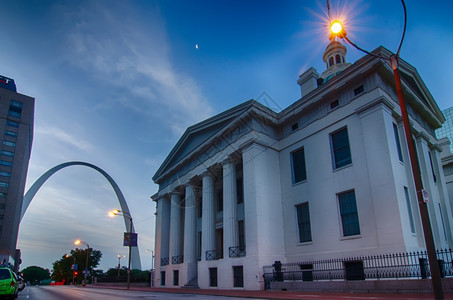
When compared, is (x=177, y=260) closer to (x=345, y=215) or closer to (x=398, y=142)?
(x=345, y=215)

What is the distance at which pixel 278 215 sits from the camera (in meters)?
27.0

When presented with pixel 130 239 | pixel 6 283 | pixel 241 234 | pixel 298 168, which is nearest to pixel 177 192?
pixel 130 239

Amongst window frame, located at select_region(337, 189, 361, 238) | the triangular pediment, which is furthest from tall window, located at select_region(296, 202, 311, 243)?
the triangular pediment

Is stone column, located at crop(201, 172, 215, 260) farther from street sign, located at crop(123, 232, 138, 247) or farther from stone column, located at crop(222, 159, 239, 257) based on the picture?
street sign, located at crop(123, 232, 138, 247)

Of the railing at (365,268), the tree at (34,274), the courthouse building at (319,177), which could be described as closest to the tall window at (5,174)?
the courthouse building at (319,177)

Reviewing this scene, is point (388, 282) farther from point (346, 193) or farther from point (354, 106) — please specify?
point (354, 106)

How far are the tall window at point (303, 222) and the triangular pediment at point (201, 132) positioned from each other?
934cm

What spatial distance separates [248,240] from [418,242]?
1150 centimetres

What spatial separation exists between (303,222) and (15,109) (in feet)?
333

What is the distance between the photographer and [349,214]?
22297mm

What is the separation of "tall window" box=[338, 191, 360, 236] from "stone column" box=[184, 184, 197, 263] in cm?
1676

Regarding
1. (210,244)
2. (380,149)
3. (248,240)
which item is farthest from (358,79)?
(210,244)

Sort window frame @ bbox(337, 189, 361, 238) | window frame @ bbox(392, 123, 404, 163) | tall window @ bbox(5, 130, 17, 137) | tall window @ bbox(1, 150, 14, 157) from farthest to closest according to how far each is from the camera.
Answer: tall window @ bbox(5, 130, 17, 137), tall window @ bbox(1, 150, 14, 157), window frame @ bbox(392, 123, 404, 163), window frame @ bbox(337, 189, 361, 238)

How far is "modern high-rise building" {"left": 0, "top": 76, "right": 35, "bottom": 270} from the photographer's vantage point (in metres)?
86.5
